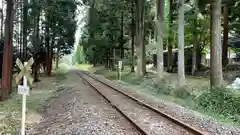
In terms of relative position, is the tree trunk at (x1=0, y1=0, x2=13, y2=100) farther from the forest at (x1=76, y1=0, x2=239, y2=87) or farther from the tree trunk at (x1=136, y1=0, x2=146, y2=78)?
the tree trunk at (x1=136, y1=0, x2=146, y2=78)

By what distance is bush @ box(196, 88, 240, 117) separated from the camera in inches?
492

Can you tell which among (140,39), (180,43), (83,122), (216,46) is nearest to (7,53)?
(180,43)

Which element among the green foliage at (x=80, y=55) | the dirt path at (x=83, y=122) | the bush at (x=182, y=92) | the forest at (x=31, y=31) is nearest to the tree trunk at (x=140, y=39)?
the forest at (x=31, y=31)

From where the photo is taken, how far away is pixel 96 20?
45219mm

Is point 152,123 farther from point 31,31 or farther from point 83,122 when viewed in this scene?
point 31,31

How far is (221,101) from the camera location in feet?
43.7

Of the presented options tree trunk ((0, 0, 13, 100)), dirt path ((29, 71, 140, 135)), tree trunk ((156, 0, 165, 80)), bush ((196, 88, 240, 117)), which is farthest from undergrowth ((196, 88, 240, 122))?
tree trunk ((0, 0, 13, 100))

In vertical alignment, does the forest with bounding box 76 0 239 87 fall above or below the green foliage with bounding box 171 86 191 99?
above

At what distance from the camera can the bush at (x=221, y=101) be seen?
41.0 feet

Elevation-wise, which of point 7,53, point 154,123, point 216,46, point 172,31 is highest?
point 172,31

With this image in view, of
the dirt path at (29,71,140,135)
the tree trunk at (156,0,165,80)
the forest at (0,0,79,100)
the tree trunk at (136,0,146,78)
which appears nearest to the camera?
the dirt path at (29,71,140,135)

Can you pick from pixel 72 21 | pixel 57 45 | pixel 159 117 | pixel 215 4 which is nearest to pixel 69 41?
pixel 57 45

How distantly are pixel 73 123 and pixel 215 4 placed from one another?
8945 millimetres

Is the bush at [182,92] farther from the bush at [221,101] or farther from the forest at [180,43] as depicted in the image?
the bush at [221,101]
